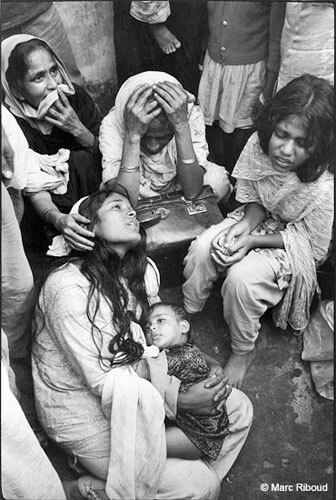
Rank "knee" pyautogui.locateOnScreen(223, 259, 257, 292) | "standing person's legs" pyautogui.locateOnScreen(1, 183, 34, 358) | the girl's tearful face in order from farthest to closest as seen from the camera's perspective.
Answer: "knee" pyautogui.locateOnScreen(223, 259, 257, 292) < the girl's tearful face < "standing person's legs" pyautogui.locateOnScreen(1, 183, 34, 358)

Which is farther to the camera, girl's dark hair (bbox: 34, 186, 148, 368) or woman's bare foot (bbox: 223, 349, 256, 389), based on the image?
woman's bare foot (bbox: 223, 349, 256, 389)

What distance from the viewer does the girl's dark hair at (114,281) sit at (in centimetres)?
172

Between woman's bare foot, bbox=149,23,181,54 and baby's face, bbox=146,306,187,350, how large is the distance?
0.63 m

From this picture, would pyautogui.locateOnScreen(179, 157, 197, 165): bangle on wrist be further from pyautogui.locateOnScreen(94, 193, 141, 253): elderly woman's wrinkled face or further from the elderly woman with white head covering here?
pyautogui.locateOnScreen(94, 193, 141, 253): elderly woman's wrinkled face

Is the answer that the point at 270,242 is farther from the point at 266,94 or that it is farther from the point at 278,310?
the point at 266,94

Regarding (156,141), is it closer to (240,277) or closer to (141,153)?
(141,153)

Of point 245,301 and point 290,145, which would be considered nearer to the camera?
point 290,145

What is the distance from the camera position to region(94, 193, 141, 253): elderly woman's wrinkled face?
1.77 m

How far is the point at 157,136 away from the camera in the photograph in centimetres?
184

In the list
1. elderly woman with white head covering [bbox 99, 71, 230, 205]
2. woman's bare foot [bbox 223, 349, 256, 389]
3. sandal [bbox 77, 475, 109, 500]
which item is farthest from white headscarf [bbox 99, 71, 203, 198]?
sandal [bbox 77, 475, 109, 500]

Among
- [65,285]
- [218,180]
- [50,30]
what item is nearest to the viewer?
[65,285]

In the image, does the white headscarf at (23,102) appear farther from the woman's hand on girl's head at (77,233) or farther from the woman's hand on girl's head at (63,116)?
the woman's hand on girl's head at (77,233)

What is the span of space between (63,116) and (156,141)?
0.75 feet

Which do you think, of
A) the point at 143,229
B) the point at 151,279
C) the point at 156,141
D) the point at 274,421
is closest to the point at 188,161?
the point at 156,141
